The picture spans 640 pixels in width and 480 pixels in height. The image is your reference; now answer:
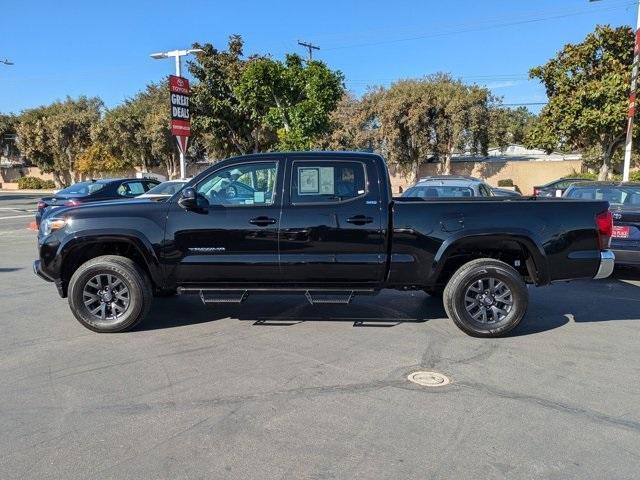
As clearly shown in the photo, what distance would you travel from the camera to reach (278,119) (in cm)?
2075

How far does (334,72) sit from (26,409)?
1854 cm

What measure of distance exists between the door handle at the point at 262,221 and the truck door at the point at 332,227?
0.40 feet

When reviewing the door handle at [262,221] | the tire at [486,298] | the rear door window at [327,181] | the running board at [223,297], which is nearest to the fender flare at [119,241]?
the running board at [223,297]

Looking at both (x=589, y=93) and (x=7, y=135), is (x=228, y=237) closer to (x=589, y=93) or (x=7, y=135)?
(x=589, y=93)

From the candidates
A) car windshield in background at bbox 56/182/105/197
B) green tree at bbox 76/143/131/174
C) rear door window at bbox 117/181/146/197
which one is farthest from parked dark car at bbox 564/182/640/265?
green tree at bbox 76/143/131/174

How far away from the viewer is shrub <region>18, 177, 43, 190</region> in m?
54.0

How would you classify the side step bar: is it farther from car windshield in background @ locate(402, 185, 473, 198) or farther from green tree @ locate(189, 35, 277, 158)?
green tree @ locate(189, 35, 277, 158)

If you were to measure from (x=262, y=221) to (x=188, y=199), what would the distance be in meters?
0.83

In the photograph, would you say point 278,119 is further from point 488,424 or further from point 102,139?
point 102,139

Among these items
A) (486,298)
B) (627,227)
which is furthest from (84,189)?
(627,227)

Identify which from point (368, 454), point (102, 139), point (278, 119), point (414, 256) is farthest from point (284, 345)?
point (102, 139)

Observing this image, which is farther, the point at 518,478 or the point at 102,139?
the point at 102,139

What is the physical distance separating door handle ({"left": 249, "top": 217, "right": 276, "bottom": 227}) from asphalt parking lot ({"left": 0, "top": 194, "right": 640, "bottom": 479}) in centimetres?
125

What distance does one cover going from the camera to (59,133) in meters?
46.9
